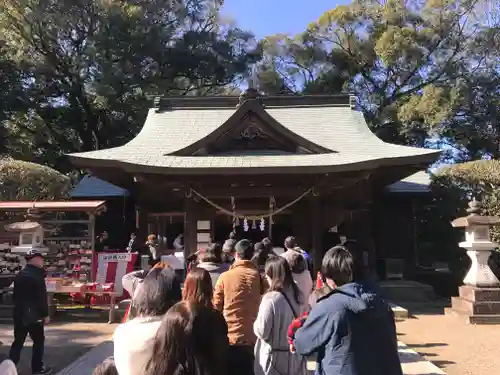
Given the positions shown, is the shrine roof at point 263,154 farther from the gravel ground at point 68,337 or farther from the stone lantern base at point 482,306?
the gravel ground at point 68,337

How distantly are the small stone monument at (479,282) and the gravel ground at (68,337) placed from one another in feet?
22.1

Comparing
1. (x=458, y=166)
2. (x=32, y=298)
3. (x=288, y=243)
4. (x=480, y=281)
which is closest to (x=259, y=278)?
(x=288, y=243)

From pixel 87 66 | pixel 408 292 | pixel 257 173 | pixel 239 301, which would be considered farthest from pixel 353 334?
pixel 87 66

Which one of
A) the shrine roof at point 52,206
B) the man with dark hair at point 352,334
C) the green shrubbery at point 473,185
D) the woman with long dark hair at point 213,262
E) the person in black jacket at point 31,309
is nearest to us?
the man with dark hair at point 352,334

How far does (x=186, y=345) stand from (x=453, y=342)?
21.9ft

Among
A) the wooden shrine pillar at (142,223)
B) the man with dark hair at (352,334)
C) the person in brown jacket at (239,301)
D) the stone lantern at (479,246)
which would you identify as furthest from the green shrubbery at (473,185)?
the man with dark hair at (352,334)

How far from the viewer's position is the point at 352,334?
7.72 feet

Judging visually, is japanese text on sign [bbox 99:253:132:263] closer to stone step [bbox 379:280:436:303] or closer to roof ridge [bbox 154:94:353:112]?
stone step [bbox 379:280:436:303]

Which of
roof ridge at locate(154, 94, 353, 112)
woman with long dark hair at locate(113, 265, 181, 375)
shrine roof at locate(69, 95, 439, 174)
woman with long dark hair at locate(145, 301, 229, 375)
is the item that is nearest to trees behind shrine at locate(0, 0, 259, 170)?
roof ridge at locate(154, 94, 353, 112)

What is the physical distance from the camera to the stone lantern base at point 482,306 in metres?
8.73

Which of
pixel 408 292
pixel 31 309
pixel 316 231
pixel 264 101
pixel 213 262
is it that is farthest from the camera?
pixel 264 101

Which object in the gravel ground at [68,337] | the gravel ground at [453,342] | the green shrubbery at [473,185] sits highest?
the green shrubbery at [473,185]

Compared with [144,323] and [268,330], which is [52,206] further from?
[144,323]

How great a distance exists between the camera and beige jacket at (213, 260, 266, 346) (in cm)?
363
